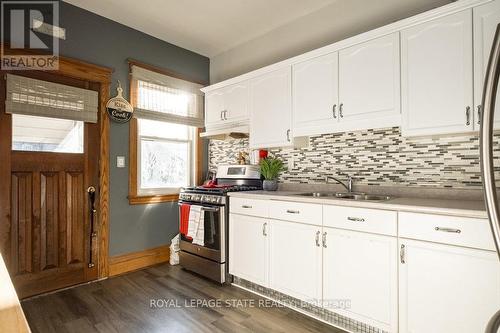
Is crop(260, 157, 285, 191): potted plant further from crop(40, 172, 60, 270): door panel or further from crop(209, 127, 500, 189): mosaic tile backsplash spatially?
crop(40, 172, 60, 270): door panel

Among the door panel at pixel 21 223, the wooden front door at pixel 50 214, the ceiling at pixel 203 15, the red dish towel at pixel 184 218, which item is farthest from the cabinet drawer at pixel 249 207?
the ceiling at pixel 203 15

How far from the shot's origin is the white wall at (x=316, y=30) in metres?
2.34

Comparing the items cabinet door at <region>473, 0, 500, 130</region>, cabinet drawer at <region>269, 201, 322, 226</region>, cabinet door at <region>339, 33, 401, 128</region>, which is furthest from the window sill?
cabinet door at <region>473, 0, 500, 130</region>

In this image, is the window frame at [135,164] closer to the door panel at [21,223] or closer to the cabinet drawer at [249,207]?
the door panel at [21,223]

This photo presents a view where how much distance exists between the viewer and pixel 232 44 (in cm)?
361

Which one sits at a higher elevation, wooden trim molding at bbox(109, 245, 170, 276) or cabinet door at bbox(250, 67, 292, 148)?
cabinet door at bbox(250, 67, 292, 148)

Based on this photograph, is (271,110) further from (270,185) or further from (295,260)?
(295,260)

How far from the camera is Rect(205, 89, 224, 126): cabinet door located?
337cm

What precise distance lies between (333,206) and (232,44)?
2595 mm

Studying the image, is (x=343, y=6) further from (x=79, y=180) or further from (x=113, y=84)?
(x=79, y=180)

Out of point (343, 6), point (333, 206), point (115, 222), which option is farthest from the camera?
point (115, 222)

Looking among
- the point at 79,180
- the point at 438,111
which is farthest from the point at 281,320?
the point at 79,180

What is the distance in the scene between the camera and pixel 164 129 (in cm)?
356

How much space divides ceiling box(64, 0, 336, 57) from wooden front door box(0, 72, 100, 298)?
0.81 metres
